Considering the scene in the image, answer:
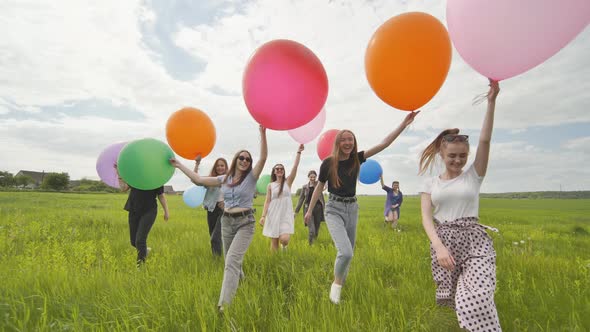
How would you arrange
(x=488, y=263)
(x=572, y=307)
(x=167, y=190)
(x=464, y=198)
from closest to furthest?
(x=488, y=263) → (x=464, y=198) → (x=572, y=307) → (x=167, y=190)

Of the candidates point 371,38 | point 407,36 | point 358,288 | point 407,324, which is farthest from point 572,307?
point 371,38

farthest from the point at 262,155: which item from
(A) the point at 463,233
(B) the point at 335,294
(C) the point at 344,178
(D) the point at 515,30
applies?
(D) the point at 515,30

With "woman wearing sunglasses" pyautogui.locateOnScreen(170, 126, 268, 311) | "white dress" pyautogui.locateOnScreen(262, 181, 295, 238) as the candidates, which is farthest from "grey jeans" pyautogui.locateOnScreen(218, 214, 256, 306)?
"white dress" pyautogui.locateOnScreen(262, 181, 295, 238)

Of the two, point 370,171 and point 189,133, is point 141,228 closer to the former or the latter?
point 189,133

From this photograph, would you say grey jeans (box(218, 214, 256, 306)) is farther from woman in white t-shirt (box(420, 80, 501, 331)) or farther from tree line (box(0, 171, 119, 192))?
tree line (box(0, 171, 119, 192))

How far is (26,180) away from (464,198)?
88461mm

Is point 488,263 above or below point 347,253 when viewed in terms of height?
above

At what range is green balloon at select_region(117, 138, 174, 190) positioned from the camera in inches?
137

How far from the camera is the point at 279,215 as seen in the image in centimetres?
596

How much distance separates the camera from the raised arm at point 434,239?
2084 mm

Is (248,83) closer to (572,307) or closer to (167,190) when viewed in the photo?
(572,307)

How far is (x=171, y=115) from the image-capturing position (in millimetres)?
4672

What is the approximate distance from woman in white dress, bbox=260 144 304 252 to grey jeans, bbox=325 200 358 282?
1973 mm

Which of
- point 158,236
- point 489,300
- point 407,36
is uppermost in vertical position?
point 407,36
